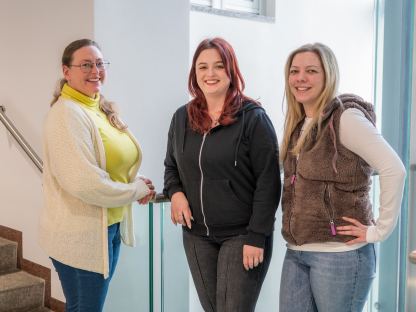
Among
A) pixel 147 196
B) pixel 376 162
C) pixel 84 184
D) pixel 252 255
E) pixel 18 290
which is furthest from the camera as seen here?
pixel 18 290

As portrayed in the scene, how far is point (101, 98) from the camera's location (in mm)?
2230

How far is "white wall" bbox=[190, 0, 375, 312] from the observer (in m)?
4.26

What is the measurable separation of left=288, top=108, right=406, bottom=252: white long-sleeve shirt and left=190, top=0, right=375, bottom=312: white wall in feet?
7.69

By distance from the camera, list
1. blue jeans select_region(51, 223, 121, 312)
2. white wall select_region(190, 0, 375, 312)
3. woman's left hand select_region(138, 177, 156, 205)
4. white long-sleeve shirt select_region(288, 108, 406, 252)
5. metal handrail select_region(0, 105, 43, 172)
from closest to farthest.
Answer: white long-sleeve shirt select_region(288, 108, 406, 252)
blue jeans select_region(51, 223, 121, 312)
woman's left hand select_region(138, 177, 156, 205)
metal handrail select_region(0, 105, 43, 172)
white wall select_region(190, 0, 375, 312)

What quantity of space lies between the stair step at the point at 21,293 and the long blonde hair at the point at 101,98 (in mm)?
1651

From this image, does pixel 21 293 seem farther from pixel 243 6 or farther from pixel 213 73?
pixel 243 6

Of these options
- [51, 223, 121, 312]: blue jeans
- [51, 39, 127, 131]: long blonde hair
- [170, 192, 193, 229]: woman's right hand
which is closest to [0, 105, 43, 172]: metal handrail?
[51, 39, 127, 131]: long blonde hair

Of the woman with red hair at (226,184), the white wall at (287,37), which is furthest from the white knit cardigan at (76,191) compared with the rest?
the white wall at (287,37)

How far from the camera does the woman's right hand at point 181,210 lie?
6.35 feet

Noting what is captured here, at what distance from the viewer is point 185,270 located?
2463 mm

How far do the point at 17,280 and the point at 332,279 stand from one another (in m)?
2.39

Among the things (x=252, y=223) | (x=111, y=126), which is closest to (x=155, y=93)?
(x=111, y=126)

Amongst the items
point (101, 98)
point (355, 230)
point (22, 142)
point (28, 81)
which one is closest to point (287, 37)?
point (28, 81)

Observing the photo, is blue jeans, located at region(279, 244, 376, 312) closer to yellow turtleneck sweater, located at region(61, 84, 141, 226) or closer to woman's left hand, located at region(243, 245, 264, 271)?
woman's left hand, located at region(243, 245, 264, 271)
